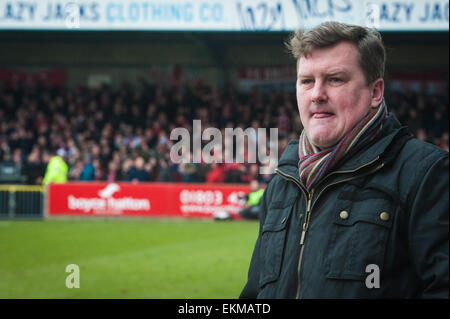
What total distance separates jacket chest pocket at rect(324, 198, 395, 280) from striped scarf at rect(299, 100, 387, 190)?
163 millimetres

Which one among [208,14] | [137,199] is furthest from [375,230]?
[208,14]

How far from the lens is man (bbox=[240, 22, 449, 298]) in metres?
2.14

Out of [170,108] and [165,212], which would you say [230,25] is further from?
[165,212]

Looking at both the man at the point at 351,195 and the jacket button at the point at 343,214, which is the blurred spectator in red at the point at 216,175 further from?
the jacket button at the point at 343,214

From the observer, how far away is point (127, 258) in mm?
11492

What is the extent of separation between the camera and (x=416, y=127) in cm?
2241

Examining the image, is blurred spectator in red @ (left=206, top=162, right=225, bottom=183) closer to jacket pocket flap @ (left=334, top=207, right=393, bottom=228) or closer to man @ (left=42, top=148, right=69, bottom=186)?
man @ (left=42, top=148, right=69, bottom=186)

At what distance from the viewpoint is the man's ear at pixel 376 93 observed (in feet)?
7.96

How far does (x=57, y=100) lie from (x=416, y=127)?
1483cm

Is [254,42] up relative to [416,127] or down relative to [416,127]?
up

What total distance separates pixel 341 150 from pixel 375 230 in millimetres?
319

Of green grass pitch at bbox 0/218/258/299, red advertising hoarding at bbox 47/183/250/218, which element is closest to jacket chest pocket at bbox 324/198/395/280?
green grass pitch at bbox 0/218/258/299

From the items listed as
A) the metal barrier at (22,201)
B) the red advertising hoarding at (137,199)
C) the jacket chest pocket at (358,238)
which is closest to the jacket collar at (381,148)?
the jacket chest pocket at (358,238)

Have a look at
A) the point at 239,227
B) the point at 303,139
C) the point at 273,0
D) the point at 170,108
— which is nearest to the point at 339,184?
the point at 303,139
